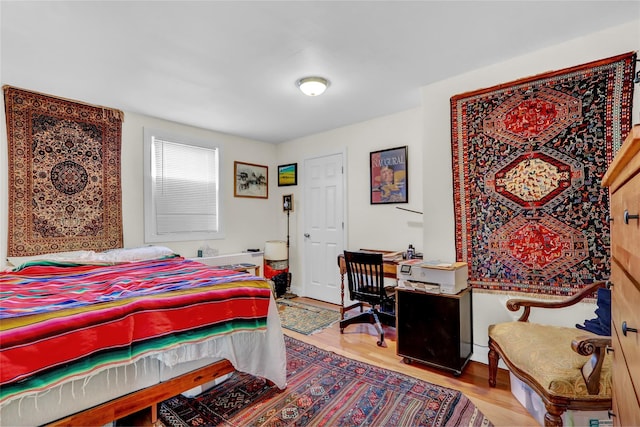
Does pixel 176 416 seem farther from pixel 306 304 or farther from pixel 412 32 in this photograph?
pixel 412 32

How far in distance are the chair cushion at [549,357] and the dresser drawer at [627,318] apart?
0.75 meters

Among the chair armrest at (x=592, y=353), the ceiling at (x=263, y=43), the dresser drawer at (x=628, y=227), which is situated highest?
the ceiling at (x=263, y=43)

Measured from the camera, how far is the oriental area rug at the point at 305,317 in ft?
11.2

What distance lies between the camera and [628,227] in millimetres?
771

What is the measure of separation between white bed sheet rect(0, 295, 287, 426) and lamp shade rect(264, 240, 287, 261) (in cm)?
243

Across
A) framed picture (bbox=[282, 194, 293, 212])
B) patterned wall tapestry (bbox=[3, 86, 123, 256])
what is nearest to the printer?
framed picture (bbox=[282, 194, 293, 212])

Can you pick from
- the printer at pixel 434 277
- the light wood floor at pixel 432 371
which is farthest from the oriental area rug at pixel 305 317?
the printer at pixel 434 277

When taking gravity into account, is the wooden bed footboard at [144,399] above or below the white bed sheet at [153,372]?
below

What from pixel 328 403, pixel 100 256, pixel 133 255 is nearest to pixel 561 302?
pixel 328 403

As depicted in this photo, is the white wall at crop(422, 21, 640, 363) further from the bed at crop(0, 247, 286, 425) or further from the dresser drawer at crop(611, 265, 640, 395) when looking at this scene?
the bed at crop(0, 247, 286, 425)

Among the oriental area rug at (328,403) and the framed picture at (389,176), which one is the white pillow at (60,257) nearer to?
the oriental area rug at (328,403)

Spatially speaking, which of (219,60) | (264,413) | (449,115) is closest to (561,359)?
(264,413)

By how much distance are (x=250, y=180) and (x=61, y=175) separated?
7.47ft

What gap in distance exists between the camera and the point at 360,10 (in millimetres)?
1873
